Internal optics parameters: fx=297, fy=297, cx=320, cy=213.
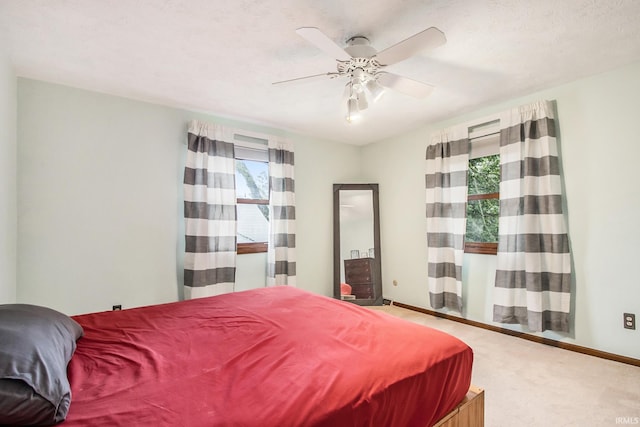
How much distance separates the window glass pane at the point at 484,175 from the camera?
10.6 feet

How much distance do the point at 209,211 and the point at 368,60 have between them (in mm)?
2181

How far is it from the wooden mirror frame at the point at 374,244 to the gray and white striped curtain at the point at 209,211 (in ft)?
4.86

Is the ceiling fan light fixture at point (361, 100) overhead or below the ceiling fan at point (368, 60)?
below

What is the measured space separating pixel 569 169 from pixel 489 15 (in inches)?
67.2

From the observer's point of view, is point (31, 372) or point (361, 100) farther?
point (361, 100)

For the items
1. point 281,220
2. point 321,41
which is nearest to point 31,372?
point 321,41

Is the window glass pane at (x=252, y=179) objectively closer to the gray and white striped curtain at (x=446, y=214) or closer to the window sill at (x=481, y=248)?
the gray and white striped curtain at (x=446, y=214)

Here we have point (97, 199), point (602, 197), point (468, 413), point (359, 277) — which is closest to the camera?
point (468, 413)

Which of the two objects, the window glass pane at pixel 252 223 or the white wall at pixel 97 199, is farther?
the window glass pane at pixel 252 223

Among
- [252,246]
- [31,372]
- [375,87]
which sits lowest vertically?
[31,372]

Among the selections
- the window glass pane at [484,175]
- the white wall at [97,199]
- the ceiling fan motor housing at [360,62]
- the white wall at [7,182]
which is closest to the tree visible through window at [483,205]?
the window glass pane at [484,175]

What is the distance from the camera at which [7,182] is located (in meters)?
2.18

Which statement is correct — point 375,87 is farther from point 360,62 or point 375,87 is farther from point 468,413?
point 468,413

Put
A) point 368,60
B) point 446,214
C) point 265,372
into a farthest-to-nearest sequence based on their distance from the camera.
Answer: point 446,214 < point 368,60 < point 265,372
